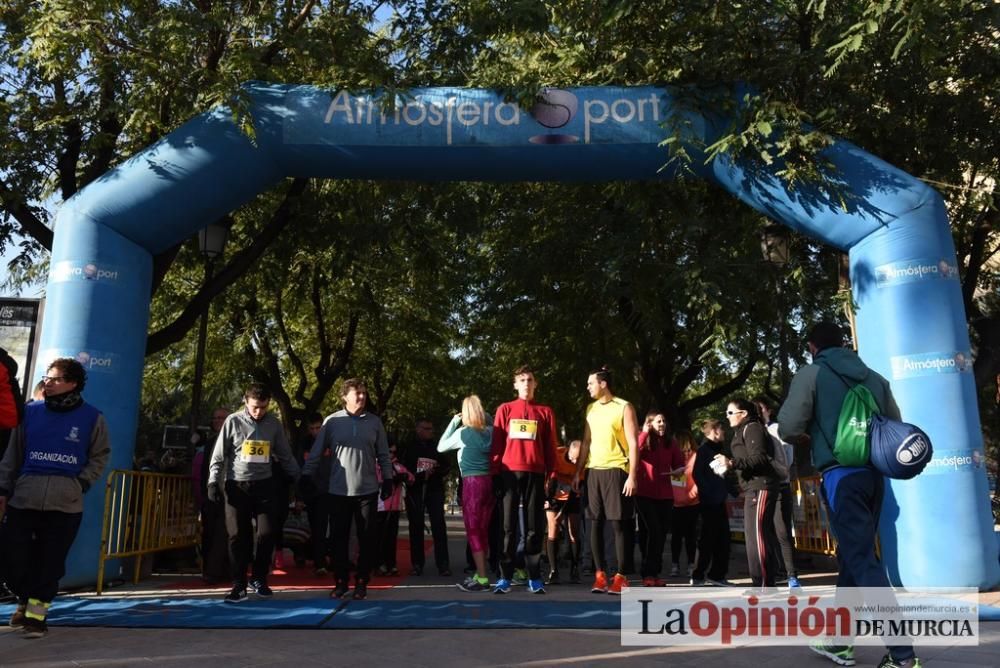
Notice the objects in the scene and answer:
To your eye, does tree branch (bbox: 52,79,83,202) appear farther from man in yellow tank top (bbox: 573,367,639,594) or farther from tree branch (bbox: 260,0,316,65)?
man in yellow tank top (bbox: 573,367,639,594)

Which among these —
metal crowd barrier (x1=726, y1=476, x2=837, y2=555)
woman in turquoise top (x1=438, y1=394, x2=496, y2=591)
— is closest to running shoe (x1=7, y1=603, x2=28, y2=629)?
woman in turquoise top (x1=438, y1=394, x2=496, y2=591)

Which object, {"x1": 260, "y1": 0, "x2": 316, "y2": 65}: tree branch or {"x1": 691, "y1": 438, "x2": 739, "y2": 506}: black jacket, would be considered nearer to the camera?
{"x1": 691, "y1": 438, "x2": 739, "y2": 506}: black jacket

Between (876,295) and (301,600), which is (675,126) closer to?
(876,295)

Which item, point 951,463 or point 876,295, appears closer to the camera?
point 951,463

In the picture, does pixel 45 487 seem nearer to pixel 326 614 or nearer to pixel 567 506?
pixel 326 614

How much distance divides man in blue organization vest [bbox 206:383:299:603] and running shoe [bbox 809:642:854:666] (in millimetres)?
4593

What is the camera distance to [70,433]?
5941mm

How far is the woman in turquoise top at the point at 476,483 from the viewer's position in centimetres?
783

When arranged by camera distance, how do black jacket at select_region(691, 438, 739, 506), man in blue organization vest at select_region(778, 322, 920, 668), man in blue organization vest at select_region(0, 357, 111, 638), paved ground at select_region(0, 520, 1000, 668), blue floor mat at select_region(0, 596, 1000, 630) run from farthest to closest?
black jacket at select_region(691, 438, 739, 506), blue floor mat at select_region(0, 596, 1000, 630), man in blue organization vest at select_region(0, 357, 111, 638), paved ground at select_region(0, 520, 1000, 668), man in blue organization vest at select_region(778, 322, 920, 668)

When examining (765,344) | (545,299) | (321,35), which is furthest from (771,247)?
(321,35)

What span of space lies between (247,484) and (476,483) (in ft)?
6.73

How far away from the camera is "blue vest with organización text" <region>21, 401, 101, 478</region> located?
584 centimetres

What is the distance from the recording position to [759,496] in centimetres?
732

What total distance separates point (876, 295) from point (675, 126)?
96.7 inches
